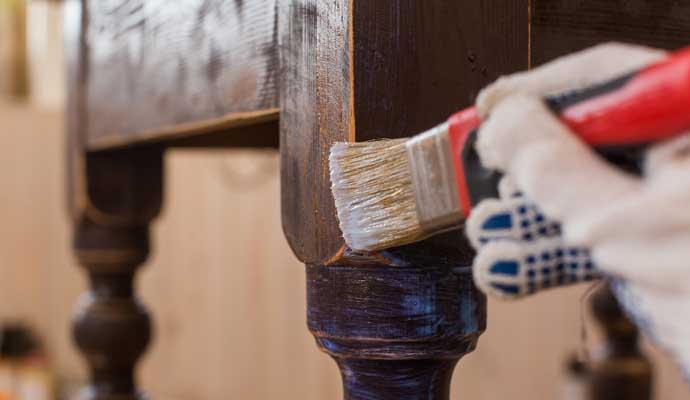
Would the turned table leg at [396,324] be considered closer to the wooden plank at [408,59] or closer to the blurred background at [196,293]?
the wooden plank at [408,59]

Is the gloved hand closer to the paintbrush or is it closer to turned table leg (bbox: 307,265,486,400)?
the paintbrush

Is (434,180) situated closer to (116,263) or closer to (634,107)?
(634,107)

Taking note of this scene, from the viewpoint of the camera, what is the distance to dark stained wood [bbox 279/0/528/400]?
33 cm

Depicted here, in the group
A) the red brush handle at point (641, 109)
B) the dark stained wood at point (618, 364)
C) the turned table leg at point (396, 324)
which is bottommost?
the dark stained wood at point (618, 364)

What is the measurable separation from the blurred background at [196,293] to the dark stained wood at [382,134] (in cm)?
72

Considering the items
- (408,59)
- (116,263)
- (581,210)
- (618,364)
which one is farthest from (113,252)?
(581,210)

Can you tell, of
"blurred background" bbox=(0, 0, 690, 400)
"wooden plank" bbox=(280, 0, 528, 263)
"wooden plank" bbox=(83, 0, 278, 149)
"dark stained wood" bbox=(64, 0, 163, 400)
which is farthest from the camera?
"blurred background" bbox=(0, 0, 690, 400)

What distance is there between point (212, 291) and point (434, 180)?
152 centimetres

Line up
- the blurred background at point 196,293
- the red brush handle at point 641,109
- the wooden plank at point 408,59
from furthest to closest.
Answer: the blurred background at point 196,293 < the wooden plank at point 408,59 < the red brush handle at point 641,109

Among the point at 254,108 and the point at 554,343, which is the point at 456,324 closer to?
the point at 254,108

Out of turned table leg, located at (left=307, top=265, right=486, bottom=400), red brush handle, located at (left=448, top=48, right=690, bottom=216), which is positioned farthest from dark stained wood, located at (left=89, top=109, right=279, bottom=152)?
red brush handle, located at (left=448, top=48, right=690, bottom=216)

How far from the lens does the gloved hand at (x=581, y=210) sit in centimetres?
20

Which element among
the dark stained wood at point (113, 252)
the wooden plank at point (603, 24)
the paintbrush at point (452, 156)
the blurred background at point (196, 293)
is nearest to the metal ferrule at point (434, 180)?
the paintbrush at point (452, 156)

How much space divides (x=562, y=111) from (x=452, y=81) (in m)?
0.11
